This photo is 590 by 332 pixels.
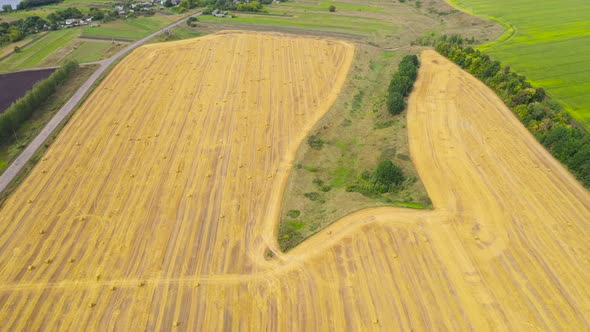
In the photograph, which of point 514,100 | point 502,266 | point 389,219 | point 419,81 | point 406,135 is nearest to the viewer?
point 502,266

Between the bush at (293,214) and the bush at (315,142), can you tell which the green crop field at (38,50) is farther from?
the bush at (293,214)

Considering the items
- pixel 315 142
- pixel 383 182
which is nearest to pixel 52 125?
pixel 315 142

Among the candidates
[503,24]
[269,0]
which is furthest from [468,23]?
[269,0]

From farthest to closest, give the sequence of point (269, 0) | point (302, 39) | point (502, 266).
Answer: point (269, 0) < point (302, 39) < point (502, 266)

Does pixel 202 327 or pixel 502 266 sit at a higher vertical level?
pixel 502 266

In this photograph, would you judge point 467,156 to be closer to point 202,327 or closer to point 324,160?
point 324,160

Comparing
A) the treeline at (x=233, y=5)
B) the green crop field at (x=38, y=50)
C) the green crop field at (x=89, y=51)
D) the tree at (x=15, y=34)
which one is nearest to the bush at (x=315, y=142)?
the green crop field at (x=89, y=51)
